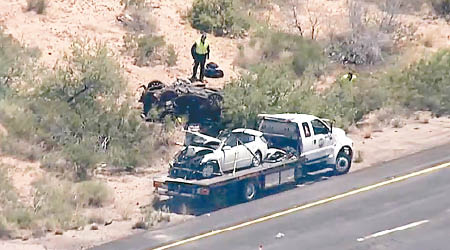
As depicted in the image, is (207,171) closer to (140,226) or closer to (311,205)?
(140,226)

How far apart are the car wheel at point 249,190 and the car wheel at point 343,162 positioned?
3.30 meters

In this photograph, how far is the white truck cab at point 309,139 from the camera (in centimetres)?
3117

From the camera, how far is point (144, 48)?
41.8m

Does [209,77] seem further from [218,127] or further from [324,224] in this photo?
[324,224]

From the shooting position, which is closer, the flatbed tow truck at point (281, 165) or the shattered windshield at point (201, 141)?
the flatbed tow truck at point (281, 165)

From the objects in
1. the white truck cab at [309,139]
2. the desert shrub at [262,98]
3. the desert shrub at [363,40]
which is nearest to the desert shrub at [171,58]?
the desert shrub at [262,98]

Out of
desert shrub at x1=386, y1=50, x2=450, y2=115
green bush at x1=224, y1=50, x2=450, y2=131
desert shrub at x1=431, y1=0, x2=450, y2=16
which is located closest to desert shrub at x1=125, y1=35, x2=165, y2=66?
green bush at x1=224, y1=50, x2=450, y2=131

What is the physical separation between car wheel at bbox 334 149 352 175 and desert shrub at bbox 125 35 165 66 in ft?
36.7

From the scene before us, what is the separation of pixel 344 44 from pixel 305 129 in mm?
15344

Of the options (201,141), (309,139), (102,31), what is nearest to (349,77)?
(102,31)

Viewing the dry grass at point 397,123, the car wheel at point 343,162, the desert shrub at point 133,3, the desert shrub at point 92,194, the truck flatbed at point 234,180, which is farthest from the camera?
the desert shrub at point 133,3

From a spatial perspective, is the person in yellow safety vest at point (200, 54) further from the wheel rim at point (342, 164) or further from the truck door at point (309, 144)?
the truck door at point (309, 144)

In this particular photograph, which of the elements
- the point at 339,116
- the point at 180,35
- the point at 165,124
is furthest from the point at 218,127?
the point at 180,35

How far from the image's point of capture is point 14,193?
29.2 metres
